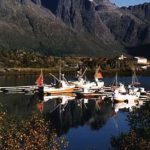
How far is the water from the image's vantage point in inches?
2619

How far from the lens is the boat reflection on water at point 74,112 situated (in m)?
81.7

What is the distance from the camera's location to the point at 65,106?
104m

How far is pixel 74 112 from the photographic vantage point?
97062 mm

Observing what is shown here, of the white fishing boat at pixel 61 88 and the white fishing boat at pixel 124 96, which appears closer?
the white fishing boat at pixel 124 96

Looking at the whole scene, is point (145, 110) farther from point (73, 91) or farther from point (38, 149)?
point (73, 91)

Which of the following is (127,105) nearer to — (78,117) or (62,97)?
(78,117)

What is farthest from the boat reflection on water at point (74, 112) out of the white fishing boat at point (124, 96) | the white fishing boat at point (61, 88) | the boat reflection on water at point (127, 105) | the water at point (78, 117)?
the white fishing boat at point (61, 88)

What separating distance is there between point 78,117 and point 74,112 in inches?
221

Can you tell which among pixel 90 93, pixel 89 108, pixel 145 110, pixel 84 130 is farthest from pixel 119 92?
pixel 145 110

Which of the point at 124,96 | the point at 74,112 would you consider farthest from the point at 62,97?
the point at 74,112

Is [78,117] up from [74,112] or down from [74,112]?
down

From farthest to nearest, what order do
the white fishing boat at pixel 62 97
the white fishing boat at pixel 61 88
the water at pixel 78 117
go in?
the white fishing boat at pixel 61 88 < the white fishing boat at pixel 62 97 < the water at pixel 78 117

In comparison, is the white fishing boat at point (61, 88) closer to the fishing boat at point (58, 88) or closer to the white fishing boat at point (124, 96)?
the fishing boat at point (58, 88)

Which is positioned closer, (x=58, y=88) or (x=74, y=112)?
(x=74, y=112)
